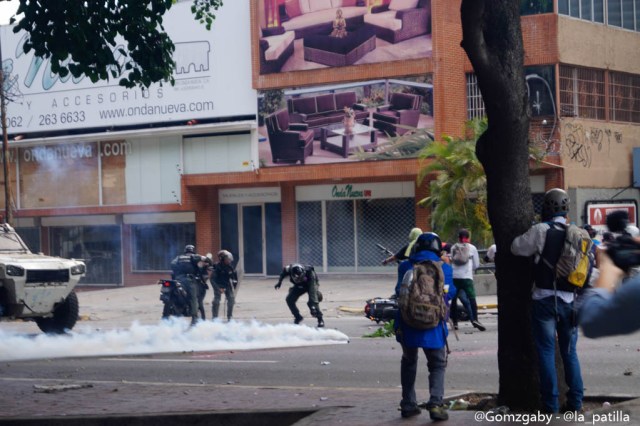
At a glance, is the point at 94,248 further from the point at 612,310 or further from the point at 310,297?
the point at 612,310

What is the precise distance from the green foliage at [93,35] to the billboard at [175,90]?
17233 mm

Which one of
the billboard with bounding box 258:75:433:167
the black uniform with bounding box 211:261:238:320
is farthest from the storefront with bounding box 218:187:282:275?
the black uniform with bounding box 211:261:238:320

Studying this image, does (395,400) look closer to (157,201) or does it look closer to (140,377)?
(140,377)

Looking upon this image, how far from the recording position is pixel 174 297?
20109mm

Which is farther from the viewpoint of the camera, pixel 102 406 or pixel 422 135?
pixel 422 135

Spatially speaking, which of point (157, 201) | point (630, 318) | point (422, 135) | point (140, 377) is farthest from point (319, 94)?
point (630, 318)

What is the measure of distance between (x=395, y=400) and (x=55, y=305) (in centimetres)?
1099

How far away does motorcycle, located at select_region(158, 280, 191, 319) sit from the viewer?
2008 centimetres

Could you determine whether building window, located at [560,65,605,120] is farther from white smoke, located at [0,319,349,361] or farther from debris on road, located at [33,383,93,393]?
debris on road, located at [33,383,93,393]

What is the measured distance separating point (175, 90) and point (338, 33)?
6.46 metres

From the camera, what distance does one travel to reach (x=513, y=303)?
8430mm

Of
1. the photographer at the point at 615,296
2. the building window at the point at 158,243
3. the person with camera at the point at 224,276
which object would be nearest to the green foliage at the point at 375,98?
the building window at the point at 158,243

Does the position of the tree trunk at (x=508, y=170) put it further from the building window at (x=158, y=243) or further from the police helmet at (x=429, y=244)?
the building window at (x=158, y=243)

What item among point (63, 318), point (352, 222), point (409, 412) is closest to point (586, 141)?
point (352, 222)
